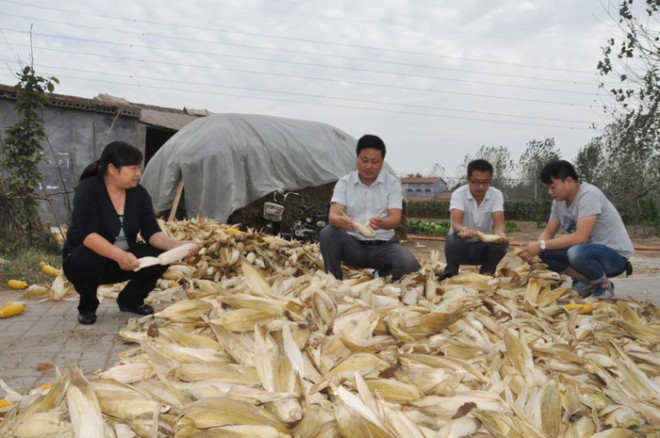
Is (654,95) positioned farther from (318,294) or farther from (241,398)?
(241,398)

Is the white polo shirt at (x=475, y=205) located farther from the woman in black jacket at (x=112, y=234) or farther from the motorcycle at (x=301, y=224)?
the motorcycle at (x=301, y=224)

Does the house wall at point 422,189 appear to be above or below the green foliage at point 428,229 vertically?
above

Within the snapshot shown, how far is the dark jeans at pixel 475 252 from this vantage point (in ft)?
16.5

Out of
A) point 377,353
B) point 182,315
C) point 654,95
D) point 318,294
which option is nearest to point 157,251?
point 182,315

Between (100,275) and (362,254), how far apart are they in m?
2.09

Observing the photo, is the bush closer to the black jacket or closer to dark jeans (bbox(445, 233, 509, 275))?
dark jeans (bbox(445, 233, 509, 275))

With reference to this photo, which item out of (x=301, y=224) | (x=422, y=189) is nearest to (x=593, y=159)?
(x=301, y=224)

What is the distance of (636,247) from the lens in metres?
11.9

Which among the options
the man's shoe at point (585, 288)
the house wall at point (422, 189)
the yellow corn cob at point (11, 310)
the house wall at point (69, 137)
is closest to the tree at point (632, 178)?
the man's shoe at point (585, 288)

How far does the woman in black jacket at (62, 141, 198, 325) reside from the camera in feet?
12.7

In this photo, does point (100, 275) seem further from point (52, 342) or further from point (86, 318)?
point (52, 342)

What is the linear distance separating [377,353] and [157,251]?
2.44m

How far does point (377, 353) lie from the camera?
8.07 ft

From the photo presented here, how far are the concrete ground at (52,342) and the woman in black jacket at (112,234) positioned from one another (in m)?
0.19
